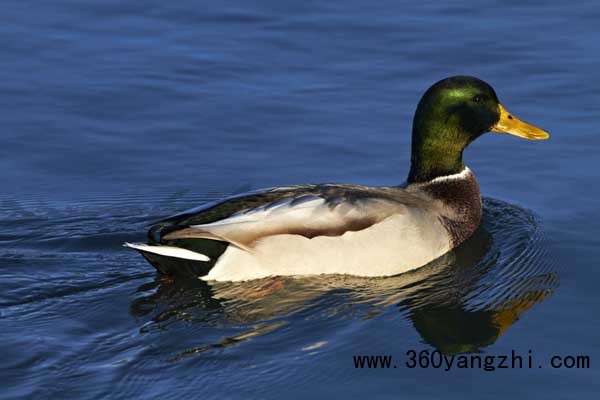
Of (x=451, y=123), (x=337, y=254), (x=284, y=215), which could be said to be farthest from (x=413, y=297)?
(x=451, y=123)

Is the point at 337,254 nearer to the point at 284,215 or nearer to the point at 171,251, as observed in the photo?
the point at 284,215

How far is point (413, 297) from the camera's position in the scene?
9.23 metres

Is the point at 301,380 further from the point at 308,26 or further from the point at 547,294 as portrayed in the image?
the point at 308,26

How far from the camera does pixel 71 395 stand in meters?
7.46

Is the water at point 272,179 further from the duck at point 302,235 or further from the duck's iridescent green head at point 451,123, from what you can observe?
the duck's iridescent green head at point 451,123

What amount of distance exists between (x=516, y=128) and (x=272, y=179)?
207 cm

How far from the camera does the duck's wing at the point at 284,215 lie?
9.33m

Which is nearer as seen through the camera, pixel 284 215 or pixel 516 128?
pixel 284 215

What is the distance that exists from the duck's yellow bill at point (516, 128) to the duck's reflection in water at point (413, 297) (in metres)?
1.05

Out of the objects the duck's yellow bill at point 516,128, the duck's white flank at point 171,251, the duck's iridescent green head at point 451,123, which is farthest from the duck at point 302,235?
the duck's yellow bill at point 516,128

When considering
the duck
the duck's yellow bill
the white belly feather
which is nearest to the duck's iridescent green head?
the duck's yellow bill

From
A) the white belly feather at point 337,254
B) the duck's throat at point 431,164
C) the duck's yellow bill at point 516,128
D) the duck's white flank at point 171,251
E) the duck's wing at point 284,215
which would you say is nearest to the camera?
the duck's white flank at point 171,251

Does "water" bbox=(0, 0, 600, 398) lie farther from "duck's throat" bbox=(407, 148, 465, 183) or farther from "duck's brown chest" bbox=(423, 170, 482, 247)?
"duck's throat" bbox=(407, 148, 465, 183)

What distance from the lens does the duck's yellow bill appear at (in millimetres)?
10719
